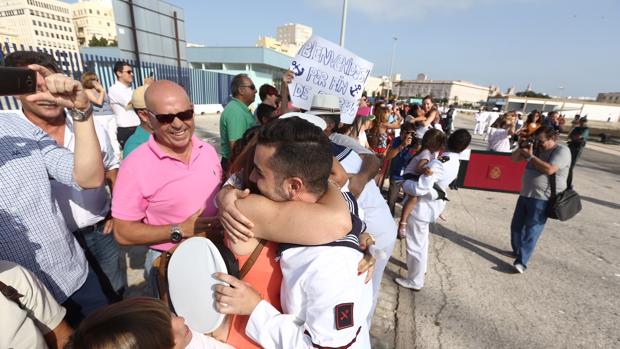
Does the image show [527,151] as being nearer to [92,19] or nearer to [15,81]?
[15,81]

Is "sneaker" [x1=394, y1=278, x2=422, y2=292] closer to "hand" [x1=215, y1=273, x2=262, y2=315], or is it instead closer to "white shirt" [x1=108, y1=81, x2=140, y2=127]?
"hand" [x1=215, y1=273, x2=262, y2=315]

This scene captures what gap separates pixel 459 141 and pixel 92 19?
12273cm

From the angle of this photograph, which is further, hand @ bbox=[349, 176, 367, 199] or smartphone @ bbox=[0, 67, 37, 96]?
hand @ bbox=[349, 176, 367, 199]

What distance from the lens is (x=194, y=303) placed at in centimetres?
112

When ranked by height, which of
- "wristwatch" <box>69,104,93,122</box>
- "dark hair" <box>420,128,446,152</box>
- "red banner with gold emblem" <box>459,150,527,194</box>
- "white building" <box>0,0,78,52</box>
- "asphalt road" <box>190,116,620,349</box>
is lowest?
"asphalt road" <box>190,116,620,349</box>

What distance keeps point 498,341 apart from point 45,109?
3.96 m

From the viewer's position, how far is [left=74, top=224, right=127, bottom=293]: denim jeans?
A: 2.11 meters

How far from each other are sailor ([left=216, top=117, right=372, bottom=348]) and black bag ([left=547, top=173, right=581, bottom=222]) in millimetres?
3572

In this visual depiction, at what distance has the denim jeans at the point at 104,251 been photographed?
2105 millimetres

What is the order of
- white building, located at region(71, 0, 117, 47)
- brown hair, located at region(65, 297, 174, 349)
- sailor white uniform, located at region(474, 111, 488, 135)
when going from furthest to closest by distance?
white building, located at region(71, 0, 117, 47) → sailor white uniform, located at region(474, 111, 488, 135) → brown hair, located at region(65, 297, 174, 349)

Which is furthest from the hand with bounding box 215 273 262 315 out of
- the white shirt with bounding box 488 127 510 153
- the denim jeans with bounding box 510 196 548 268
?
the white shirt with bounding box 488 127 510 153

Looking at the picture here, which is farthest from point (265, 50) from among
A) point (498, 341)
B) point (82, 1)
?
point (82, 1)

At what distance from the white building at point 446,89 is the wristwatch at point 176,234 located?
4603 inches

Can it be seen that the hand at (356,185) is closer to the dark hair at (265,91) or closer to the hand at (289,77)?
the hand at (289,77)
